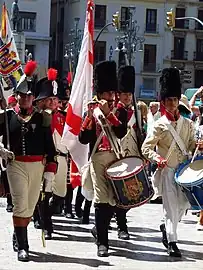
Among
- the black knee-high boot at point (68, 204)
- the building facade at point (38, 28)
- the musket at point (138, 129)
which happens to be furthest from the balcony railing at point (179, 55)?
the musket at point (138, 129)

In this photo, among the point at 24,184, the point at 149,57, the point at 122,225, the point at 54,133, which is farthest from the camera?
the point at 149,57

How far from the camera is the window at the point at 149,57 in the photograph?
233 feet

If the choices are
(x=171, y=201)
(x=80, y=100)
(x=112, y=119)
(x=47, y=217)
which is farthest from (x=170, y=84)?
(x=47, y=217)

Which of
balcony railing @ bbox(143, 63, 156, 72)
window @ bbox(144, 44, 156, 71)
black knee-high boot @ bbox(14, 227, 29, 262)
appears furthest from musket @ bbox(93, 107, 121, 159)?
window @ bbox(144, 44, 156, 71)

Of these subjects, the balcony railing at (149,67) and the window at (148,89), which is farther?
the balcony railing at (149,67)

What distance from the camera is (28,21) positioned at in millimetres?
66688

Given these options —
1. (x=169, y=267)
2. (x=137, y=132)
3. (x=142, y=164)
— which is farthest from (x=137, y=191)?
(x=137, y=132)

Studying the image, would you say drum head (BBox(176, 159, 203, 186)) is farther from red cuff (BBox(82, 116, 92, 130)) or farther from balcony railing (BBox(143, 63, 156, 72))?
balcony railing (BBox(143, 63, 156, 72))

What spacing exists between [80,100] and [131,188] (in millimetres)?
1599

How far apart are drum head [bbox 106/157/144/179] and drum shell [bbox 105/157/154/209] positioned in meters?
0.03

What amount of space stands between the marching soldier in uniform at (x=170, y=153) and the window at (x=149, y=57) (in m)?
61.9

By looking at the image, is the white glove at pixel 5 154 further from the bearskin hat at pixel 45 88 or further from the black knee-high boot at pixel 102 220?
the black knee-high boot at pixel 102 220

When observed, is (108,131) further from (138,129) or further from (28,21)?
→ (28,21)

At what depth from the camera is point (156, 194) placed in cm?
909
